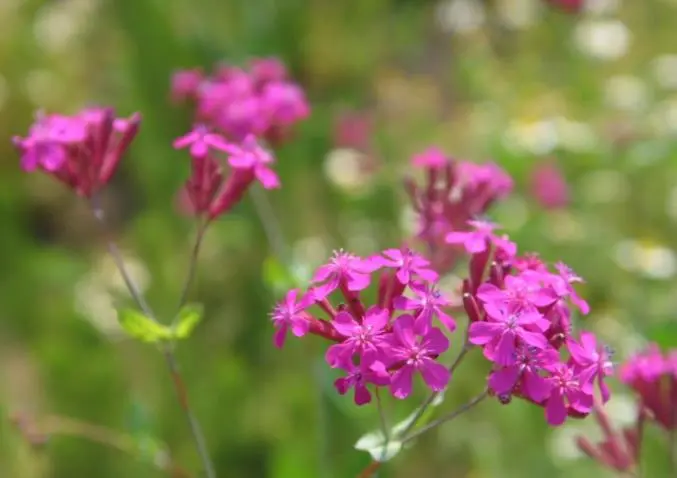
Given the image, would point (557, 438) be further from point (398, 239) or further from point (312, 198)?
point (312, 198)

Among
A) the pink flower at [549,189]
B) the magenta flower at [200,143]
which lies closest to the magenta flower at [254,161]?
the magenta flower at [200,143]

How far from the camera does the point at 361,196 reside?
7.14ft

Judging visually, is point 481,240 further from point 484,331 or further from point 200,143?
point 200,143

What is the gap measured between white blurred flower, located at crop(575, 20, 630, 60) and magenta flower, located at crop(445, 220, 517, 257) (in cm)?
188

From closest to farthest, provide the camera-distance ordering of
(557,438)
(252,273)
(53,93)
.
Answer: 1. (557,438)
2. (252,273)
3. (53,93)

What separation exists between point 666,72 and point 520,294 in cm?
208

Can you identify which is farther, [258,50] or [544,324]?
[258,50]

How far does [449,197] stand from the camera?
1.10 m

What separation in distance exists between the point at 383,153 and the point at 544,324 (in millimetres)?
1953

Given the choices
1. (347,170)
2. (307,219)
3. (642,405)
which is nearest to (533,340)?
(642,405)

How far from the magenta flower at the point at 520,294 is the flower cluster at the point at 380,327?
4 cm

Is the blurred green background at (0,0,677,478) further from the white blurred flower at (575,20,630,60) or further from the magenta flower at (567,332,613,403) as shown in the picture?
the magenta flower at (567,332,613,403)

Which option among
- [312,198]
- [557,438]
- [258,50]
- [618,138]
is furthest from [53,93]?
[557,438]

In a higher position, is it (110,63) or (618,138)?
(618,138)
